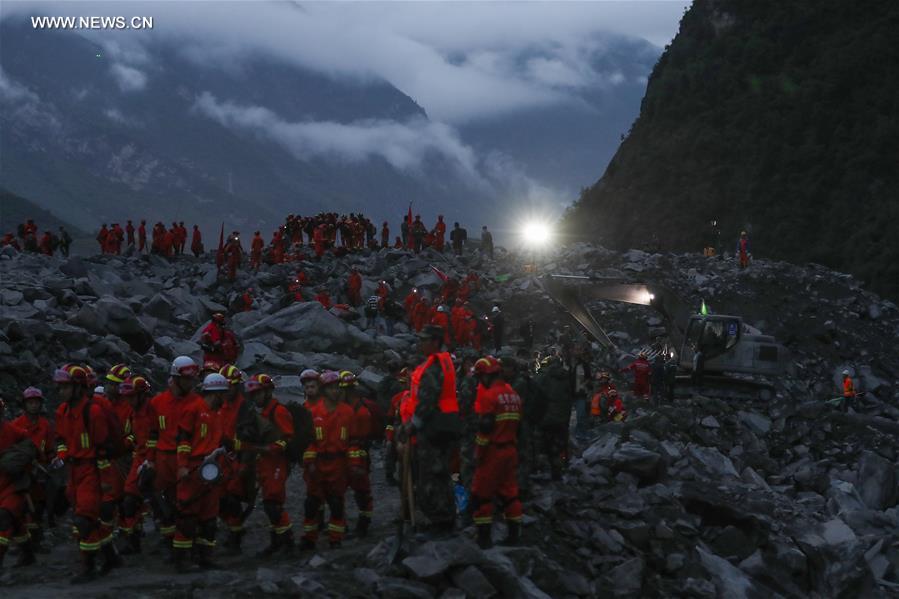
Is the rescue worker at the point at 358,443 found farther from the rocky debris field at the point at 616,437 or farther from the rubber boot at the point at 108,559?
the rubber boot at the point at 108,559

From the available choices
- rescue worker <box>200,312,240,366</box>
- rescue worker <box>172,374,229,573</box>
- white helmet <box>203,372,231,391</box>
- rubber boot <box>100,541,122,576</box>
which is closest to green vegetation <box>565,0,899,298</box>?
rescue worker <box>200,312,240,366</box>

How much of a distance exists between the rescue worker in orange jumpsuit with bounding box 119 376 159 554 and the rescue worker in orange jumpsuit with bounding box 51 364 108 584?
44 centimetres

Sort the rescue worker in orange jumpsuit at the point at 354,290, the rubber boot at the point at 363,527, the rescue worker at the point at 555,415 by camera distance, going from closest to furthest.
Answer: the rubber boot at the point at 363,527 → the rescue worker at the point at 555,415 → the rescue worker in orange jumpsuit at the point at 354,290

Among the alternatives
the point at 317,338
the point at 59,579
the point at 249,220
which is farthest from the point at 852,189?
the point at 249,220

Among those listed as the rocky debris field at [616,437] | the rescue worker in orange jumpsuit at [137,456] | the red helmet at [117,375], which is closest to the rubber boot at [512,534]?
the rocky debris field at [616,437]

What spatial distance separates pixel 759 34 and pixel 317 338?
51.3 m

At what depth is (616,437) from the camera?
484 inches

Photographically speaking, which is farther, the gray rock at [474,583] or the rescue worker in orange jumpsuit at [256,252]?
the rescue worker in orange jumpsuit at [256,252]

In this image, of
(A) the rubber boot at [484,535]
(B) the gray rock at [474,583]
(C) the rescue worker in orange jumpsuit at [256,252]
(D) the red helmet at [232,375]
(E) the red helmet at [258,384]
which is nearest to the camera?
(B) the gray rock at [474,583]

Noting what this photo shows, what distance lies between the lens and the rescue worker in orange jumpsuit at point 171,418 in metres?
7.78

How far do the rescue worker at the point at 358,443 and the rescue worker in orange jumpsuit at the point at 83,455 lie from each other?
7.61 feet

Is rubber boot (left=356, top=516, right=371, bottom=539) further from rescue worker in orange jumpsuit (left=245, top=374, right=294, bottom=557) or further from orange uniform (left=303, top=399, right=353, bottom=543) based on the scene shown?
rescue worker in orange jumpsuit (left=245, top=374, right=294, bottom=557)

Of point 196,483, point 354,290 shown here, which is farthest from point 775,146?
point 196,483

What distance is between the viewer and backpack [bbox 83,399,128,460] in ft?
24.9
